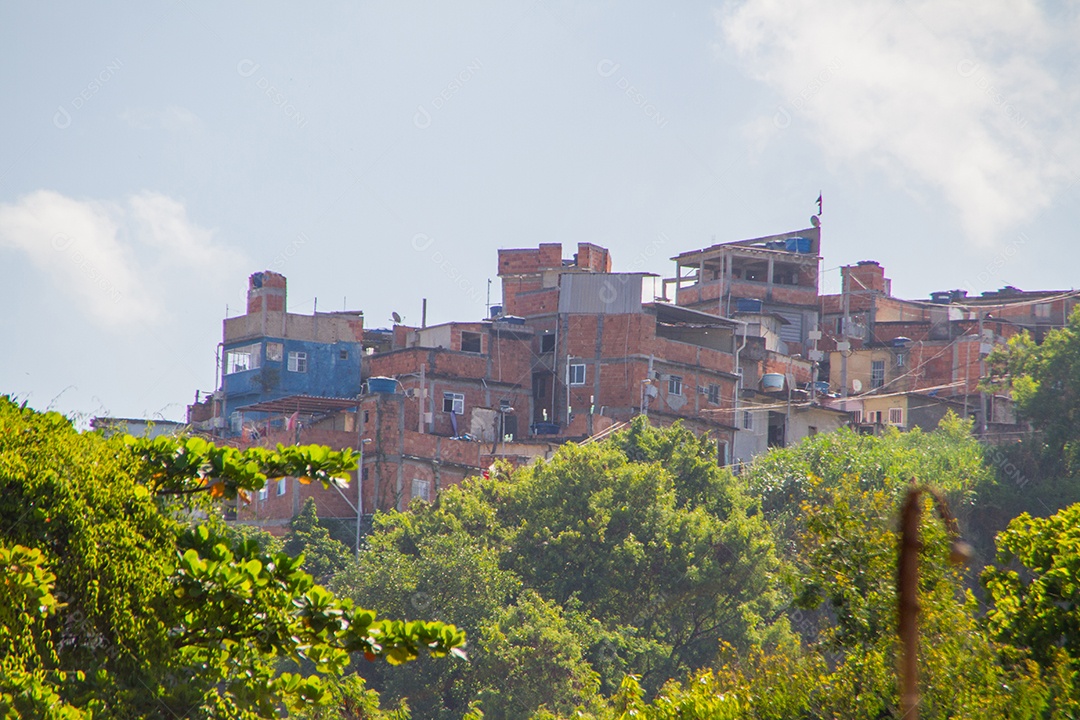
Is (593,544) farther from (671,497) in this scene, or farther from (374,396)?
(374,396)

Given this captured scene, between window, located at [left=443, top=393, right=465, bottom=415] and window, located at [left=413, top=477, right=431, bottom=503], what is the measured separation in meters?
5.09

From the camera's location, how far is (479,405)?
55625mm

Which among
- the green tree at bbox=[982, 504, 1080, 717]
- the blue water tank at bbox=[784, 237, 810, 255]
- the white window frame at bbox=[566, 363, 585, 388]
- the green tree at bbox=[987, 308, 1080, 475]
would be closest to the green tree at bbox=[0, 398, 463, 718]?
the green tree at bbox=[982, 504, 1080, 717]

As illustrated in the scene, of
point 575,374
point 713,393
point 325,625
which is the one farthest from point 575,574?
point 325,625

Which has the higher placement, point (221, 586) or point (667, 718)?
point (221, 586)

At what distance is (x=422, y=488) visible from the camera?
4988 cm

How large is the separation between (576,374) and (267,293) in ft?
41.4

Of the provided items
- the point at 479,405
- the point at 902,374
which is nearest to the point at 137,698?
the point at 479,405

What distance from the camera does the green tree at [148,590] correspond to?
7.93 m

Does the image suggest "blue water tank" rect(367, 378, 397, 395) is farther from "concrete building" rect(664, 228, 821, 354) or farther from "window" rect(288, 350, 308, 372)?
"concrete building" rect(664, 228, 821, 354)

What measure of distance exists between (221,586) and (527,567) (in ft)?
107

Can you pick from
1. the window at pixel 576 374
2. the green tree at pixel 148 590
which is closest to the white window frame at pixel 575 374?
the window at pixel 576 374

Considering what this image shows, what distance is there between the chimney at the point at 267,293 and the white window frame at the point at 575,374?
1165 cm

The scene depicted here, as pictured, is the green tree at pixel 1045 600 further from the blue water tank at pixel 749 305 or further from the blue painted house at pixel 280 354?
the blue water tank at pixel 749 305
